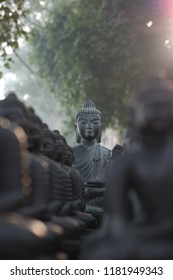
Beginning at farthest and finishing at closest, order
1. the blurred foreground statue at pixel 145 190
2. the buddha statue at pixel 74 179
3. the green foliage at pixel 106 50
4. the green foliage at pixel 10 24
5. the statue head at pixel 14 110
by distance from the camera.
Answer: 1. the green foliage at pixel 106 50
2. the green foliage at pixel 10 24
3. the buddha statue at pixel 74 179
4. the statue head at pixel 14 110
5. the blurred foreground statue at pixel 145 190

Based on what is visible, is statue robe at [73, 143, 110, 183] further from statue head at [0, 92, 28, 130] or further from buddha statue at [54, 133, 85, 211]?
statue head at [0, 92, 28, 130]

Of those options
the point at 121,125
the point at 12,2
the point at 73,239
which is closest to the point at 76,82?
the point at 121,125

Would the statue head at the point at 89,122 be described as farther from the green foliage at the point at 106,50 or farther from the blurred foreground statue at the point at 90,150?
the green foliage at the point at 106,50

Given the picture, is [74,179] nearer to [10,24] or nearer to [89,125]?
[89,125]

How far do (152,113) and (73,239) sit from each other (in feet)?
5.56

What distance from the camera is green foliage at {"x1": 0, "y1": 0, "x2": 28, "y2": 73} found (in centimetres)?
1281

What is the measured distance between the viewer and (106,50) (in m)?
22.9

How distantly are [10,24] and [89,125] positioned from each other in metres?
3.63

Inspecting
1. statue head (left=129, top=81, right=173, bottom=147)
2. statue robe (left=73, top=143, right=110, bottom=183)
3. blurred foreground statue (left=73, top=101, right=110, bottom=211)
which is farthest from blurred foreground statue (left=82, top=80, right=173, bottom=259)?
statue robe (left=73, top=143, right=110, bottom=183)

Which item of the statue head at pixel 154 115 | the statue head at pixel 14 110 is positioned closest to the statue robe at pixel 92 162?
the statue head at pixel 14 110

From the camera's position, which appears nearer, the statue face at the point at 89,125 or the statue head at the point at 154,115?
the statue head at the point at 154,115

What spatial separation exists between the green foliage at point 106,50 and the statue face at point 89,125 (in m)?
11.7

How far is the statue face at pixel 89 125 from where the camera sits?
36.1ft

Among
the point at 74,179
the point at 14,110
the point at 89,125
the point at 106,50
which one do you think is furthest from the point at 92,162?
the point at 106,50
